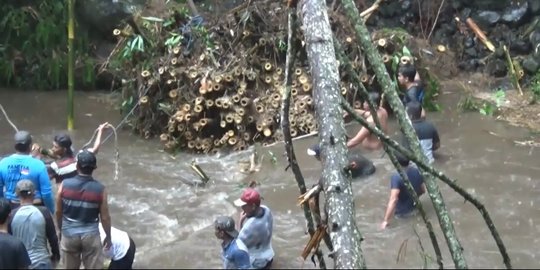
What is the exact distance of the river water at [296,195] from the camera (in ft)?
28.7

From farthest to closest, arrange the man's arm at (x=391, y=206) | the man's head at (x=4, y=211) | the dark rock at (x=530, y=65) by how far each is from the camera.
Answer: the dark rock at (x=530, y=65), the man's arm at (x=391, y=206), the man's head at (x=4, y=211)

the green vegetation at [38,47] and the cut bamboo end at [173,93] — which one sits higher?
the cut bamboo end at [173,93]

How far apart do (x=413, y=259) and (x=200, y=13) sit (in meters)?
6.75

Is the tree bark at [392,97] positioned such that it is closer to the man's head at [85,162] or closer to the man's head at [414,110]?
the man's head at [85,162]

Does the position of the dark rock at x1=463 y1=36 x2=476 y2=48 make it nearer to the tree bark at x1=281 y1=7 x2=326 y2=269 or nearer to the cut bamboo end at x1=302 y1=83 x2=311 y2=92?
the cut bamboo end at x1=302 y1=83 x2=311 y2=92

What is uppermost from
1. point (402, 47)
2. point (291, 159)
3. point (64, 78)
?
point (291, 159)

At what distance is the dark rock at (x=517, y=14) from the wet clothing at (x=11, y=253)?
430 inches

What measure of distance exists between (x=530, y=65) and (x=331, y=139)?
12.3m

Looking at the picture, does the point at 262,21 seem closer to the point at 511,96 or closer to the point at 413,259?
the point at 511,96

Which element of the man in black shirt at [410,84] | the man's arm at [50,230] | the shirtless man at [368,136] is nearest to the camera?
the man's arm at [50,230]

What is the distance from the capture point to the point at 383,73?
3.27 metres

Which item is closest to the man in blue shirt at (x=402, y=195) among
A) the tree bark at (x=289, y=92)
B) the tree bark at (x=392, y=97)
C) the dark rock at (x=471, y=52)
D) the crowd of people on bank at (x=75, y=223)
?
the crowd of people on bank at (x=75, y=223)

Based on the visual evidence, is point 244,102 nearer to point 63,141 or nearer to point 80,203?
point 63,141

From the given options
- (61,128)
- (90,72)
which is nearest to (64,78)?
(90,72)
